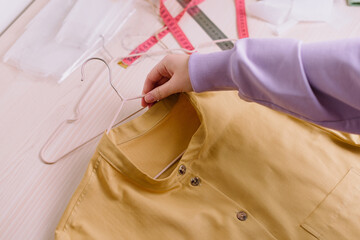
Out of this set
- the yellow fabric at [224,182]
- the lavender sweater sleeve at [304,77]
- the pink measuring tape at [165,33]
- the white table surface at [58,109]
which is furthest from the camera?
the pink measuring tape at [165,33]

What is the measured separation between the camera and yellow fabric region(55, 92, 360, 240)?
1.87 feet

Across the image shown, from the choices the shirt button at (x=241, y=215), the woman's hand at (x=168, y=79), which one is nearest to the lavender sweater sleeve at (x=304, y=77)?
the woman's hand at (x=168, y=79)

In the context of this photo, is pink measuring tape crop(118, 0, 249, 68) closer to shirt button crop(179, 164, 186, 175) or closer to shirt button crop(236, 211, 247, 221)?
shirt button crop(179, 164, 186, 175)

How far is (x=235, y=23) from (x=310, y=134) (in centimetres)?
41

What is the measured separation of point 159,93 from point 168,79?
0.05 metres

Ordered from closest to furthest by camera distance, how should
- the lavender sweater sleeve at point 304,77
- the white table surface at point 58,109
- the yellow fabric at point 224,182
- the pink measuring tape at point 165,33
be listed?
the lavender sweater sleeve at point 304,77 → the yellow fabric at point 224,182 → the white table surface at point 58,109 → the pink measuring tape at point 165,33

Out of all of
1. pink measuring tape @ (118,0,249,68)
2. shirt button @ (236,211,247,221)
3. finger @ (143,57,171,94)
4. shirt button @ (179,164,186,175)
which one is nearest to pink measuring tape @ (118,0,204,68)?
pink measuring tape @ (118,0,249,68)

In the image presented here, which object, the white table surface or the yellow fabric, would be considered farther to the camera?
the white table surface

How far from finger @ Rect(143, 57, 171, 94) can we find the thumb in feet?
0.09

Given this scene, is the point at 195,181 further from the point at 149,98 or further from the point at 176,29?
the point at 176,29

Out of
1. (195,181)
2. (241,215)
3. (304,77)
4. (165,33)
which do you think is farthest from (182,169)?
(165,33)

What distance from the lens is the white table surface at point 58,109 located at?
67cm

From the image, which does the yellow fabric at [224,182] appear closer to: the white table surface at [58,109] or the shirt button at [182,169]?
the shirt button at [182,169]

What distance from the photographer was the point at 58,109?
30.3 inches
